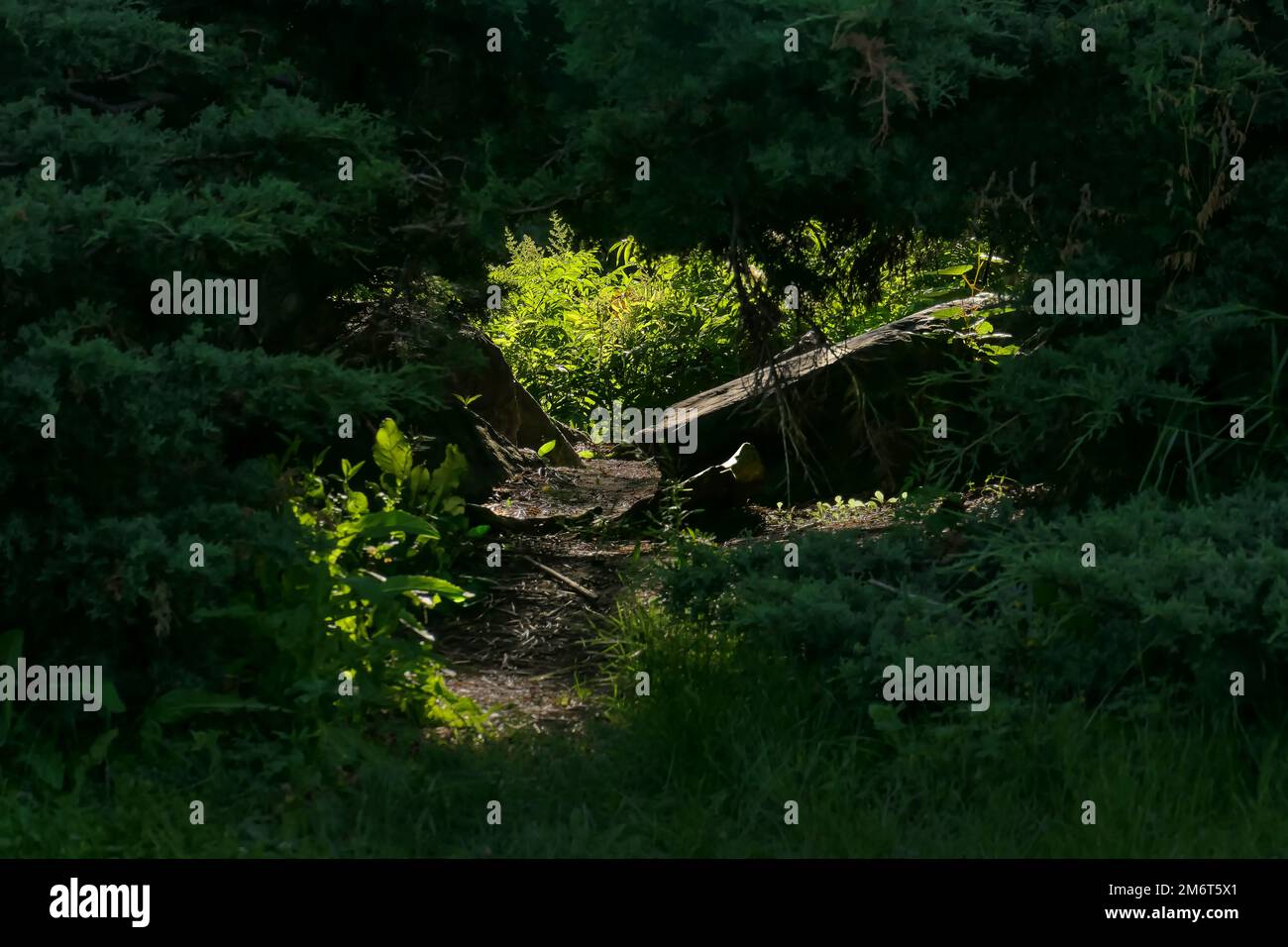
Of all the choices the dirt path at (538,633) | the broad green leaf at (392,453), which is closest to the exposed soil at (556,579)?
the dirt path at (538,633)

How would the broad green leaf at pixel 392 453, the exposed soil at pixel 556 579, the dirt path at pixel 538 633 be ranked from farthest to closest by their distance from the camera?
the broad green leaf at pixel 392 453, the exposed soil at pixel 556 579, the dirt path at pixel 538 633

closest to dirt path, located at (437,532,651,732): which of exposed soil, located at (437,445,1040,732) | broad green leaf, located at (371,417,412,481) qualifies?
exposed soil, located at (437,445,1040,732)

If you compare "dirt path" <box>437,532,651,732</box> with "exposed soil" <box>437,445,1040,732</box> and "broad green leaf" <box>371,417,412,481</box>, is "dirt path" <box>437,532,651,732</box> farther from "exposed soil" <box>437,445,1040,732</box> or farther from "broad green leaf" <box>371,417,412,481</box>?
"broad green leaf" <box>371,417,412,481</box>

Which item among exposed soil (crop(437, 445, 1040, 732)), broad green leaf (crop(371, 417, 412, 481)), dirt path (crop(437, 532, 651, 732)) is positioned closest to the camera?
dirt path (crop(437, 532, 651, 732))

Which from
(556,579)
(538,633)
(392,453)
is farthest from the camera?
(556,579)

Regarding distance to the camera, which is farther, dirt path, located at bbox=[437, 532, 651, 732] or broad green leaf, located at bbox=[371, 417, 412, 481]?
broad green leaf, located at bbox=[371, 417, 412, 481]

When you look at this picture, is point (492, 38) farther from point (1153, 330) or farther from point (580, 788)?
point (580, 788)

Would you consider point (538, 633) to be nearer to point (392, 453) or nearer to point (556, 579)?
point (556, 579)

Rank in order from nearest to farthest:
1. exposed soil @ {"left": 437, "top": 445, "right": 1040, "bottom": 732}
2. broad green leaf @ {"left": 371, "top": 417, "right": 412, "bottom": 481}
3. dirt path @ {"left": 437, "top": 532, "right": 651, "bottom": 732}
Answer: dirt path @ {"left": 437, "top": 532, "right": 651, "bottom": 732}, exposed soil @ {"left": 437, "top": 445, "right": 1040, "bottom": 732}, broad green leaf @ {"left": 371, "top": 417, "right": 412, "bottom": 481}

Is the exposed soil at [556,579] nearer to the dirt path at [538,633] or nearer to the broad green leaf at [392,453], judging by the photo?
the dirt path at [538,633]

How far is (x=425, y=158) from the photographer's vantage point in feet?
18.6

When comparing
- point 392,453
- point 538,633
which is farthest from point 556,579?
point 392,453
